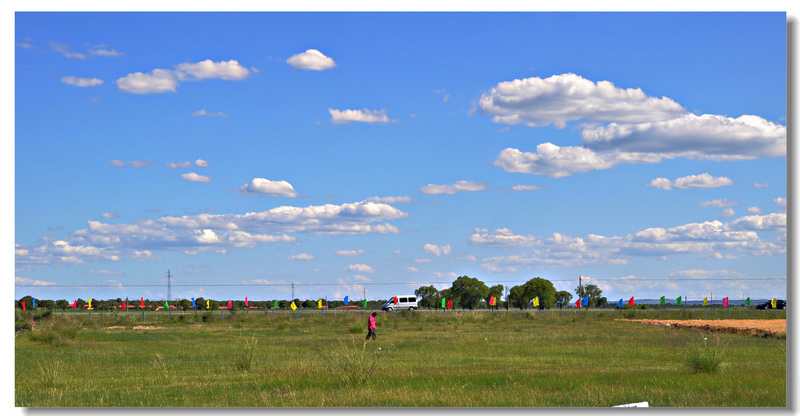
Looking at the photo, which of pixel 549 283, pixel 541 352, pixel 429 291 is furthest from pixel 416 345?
pixel 429 291

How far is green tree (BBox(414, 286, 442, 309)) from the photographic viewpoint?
114 metres

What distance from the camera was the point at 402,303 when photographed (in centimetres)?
9538

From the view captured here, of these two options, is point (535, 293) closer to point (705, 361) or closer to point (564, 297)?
point (564, 297)

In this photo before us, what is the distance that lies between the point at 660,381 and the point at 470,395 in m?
5.02

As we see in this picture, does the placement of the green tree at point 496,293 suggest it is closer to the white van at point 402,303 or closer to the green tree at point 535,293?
the green tree at point 535,293

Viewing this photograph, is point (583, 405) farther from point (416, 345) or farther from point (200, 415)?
point (416, 345)

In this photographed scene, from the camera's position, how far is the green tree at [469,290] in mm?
110312

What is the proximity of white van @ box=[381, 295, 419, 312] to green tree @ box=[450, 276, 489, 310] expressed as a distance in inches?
612

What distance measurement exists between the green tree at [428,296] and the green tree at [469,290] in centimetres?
389

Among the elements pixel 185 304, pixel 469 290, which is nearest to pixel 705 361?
pixel 469 290

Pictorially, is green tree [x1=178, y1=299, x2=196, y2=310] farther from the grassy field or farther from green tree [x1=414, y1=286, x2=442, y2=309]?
the grassy field

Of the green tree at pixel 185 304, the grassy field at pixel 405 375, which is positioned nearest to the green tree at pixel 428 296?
the green tree at pixel 185 304

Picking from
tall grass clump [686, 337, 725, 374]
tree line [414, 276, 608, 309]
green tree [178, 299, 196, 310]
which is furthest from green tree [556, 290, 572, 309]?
tall grass clump [686, 337, 725, 374]

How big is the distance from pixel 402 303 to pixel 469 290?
18.0 meters
